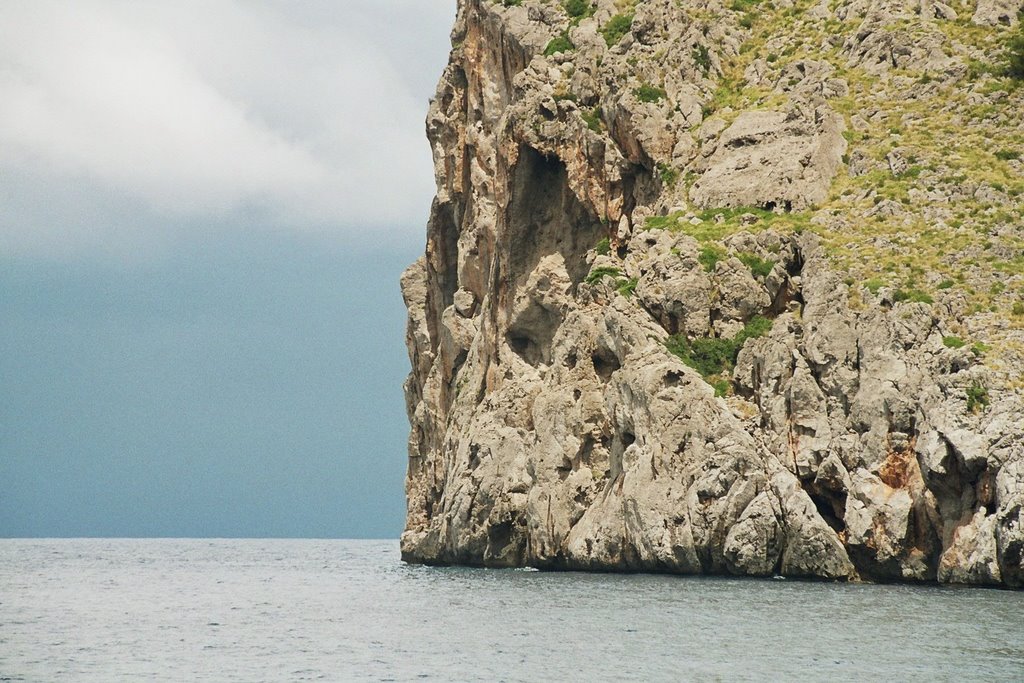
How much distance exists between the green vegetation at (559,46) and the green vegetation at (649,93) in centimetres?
819

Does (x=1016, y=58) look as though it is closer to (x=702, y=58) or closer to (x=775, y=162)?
(x=775, y=162)

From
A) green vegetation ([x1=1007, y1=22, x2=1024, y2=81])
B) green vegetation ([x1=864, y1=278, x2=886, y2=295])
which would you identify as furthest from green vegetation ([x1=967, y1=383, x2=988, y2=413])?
green vegetation ([x1=1007, y1=22, x2=1024, y2=81])

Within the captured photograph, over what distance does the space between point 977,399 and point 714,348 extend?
15.9 meters

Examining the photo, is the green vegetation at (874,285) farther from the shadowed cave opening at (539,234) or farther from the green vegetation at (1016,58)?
the shadowed cave opening at (539,234)

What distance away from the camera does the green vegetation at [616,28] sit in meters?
93.2

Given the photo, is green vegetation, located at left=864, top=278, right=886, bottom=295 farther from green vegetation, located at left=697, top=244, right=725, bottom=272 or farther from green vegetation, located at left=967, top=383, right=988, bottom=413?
green vegetation, located at left=697, top=244, right=725, bottom=272

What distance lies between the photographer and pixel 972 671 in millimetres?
36438

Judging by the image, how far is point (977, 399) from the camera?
58.3 metres

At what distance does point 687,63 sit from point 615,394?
2771 centimetres

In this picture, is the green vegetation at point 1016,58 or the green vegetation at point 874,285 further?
the green vegetation at point 1016,58

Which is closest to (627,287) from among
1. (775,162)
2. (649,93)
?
(775,162)

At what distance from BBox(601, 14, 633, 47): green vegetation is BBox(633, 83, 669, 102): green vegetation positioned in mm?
5896

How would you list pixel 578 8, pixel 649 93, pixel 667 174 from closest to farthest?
1. pixel 667 174
2. pixel 649 93
3. pixel 578 8

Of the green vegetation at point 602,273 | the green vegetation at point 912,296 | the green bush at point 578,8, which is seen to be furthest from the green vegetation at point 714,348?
the green bush at point 578,8
